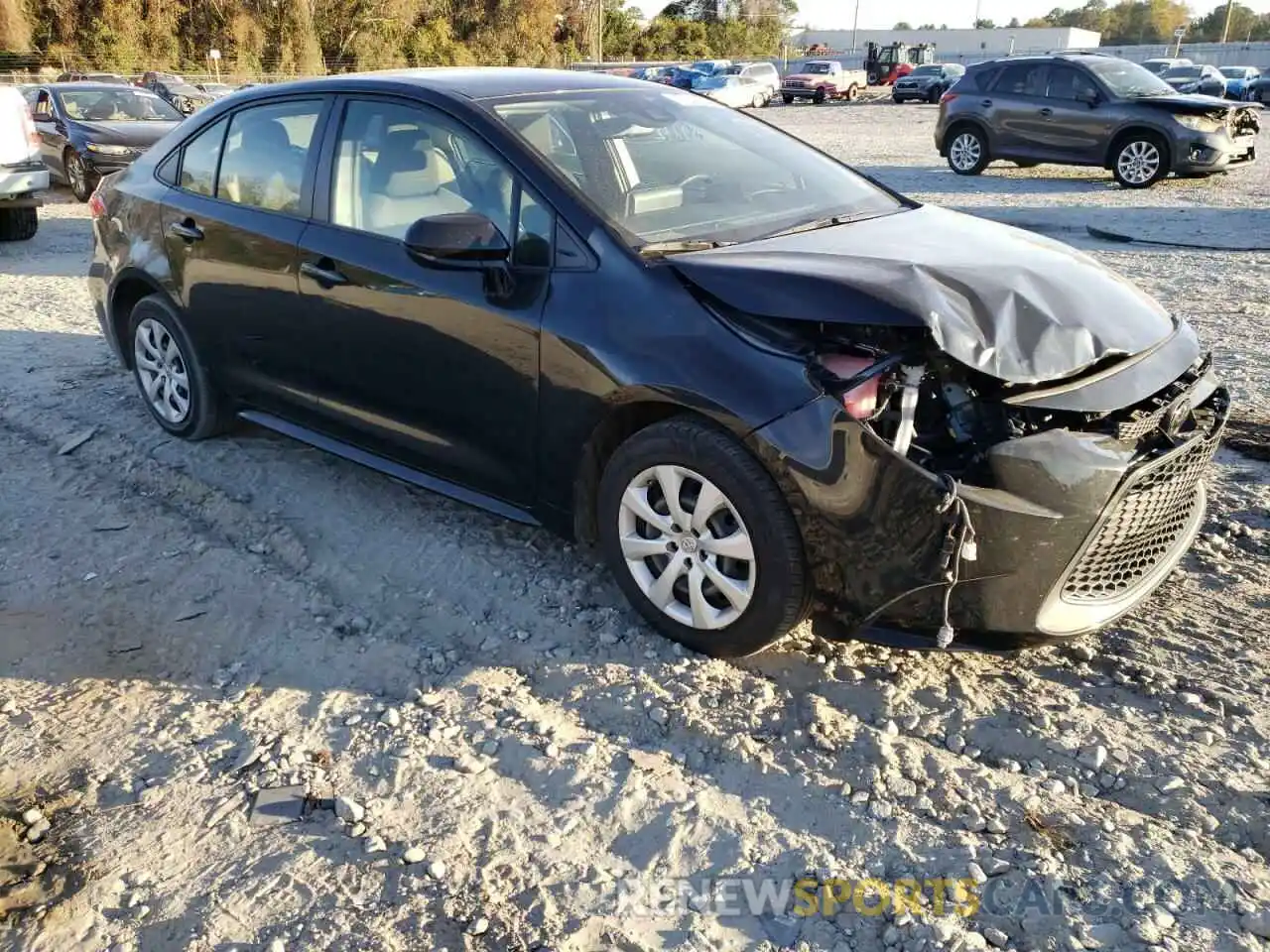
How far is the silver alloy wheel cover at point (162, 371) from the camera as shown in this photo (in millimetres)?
5055

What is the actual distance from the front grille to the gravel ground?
1.04 ft

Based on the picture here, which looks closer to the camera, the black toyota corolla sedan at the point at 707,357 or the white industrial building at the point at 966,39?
the black toyota corolla sedan at the point at 707,357

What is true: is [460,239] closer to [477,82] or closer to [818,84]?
[477,82]

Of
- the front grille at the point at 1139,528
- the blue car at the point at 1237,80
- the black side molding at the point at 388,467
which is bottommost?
the black side molding at the point at 388,467

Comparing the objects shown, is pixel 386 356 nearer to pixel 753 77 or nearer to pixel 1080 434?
pixel 1080 434

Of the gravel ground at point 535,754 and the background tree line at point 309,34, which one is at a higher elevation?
the background tree line at point 309,34

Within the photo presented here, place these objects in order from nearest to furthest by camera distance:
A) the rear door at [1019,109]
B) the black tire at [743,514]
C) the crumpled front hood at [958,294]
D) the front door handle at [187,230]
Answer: the crumpled front hood at [958,294] < the black tire at [743,514] < the front door handle at [187,230] < the rear door at [1019,109]

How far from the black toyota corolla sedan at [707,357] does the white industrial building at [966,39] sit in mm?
78380

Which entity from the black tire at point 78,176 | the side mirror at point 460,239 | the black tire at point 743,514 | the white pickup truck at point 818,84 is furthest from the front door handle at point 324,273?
the white pickup truck at point 818,84

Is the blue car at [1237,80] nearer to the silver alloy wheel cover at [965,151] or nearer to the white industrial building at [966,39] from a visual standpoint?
the silver alloy wheel cover at [965,151]

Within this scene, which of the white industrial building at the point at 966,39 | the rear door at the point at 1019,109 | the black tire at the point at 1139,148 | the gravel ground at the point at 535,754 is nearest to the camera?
the gravel ground at the point at 535,754

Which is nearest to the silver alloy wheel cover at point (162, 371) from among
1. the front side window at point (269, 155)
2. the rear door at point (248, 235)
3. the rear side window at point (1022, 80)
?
the rear door at point (248, 235)

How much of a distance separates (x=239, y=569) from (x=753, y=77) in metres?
41.4

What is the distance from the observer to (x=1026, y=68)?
14.7 metres
